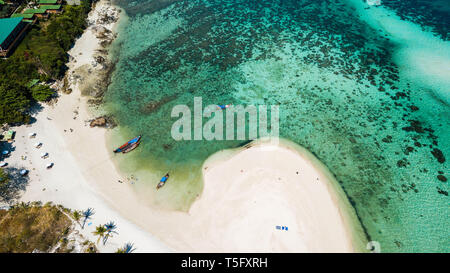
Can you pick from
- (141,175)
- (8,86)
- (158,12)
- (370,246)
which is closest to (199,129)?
(141,175)

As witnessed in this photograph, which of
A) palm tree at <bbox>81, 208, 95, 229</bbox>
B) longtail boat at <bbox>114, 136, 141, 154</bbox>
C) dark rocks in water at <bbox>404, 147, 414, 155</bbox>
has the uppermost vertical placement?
longtail boat at <bbox>114, 136, 141, 154</bbox>

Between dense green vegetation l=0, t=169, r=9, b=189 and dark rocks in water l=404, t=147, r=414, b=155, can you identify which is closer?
dense green vegetation l=0, t=169, r=9, b=189

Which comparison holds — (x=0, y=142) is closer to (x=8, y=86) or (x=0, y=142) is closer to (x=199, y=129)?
(x=8, y=86)

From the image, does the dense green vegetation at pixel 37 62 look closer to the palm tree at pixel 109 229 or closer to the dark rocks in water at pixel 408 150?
the palm tree at pixel 109 229

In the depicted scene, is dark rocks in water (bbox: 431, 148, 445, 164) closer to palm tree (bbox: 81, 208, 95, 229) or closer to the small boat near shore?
the small boat near shore

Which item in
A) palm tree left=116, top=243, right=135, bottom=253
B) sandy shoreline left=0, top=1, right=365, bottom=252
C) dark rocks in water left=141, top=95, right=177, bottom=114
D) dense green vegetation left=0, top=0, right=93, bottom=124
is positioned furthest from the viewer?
dark rocks in water left=141, top=95, right=177, bottom=114

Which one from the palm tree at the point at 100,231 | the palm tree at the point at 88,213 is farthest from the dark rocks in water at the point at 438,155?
the palm tree at the point at 88,213

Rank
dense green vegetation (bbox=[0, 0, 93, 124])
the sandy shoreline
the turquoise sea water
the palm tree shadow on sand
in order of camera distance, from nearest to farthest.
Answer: the sandy shoreline, the palm tree shadow on sand, the turquoise sea water, dense green vegetation (bbox=[0, 0, 93, 124])

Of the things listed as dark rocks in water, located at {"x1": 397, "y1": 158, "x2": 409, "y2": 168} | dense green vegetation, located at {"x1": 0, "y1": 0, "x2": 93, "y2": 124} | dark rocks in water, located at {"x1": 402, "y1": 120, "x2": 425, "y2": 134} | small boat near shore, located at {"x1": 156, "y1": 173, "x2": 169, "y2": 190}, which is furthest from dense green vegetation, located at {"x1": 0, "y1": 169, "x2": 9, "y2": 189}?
dark rocks in water, located at {"x1": 402, "y1": 120, "x2": 425, "y2": 134}
